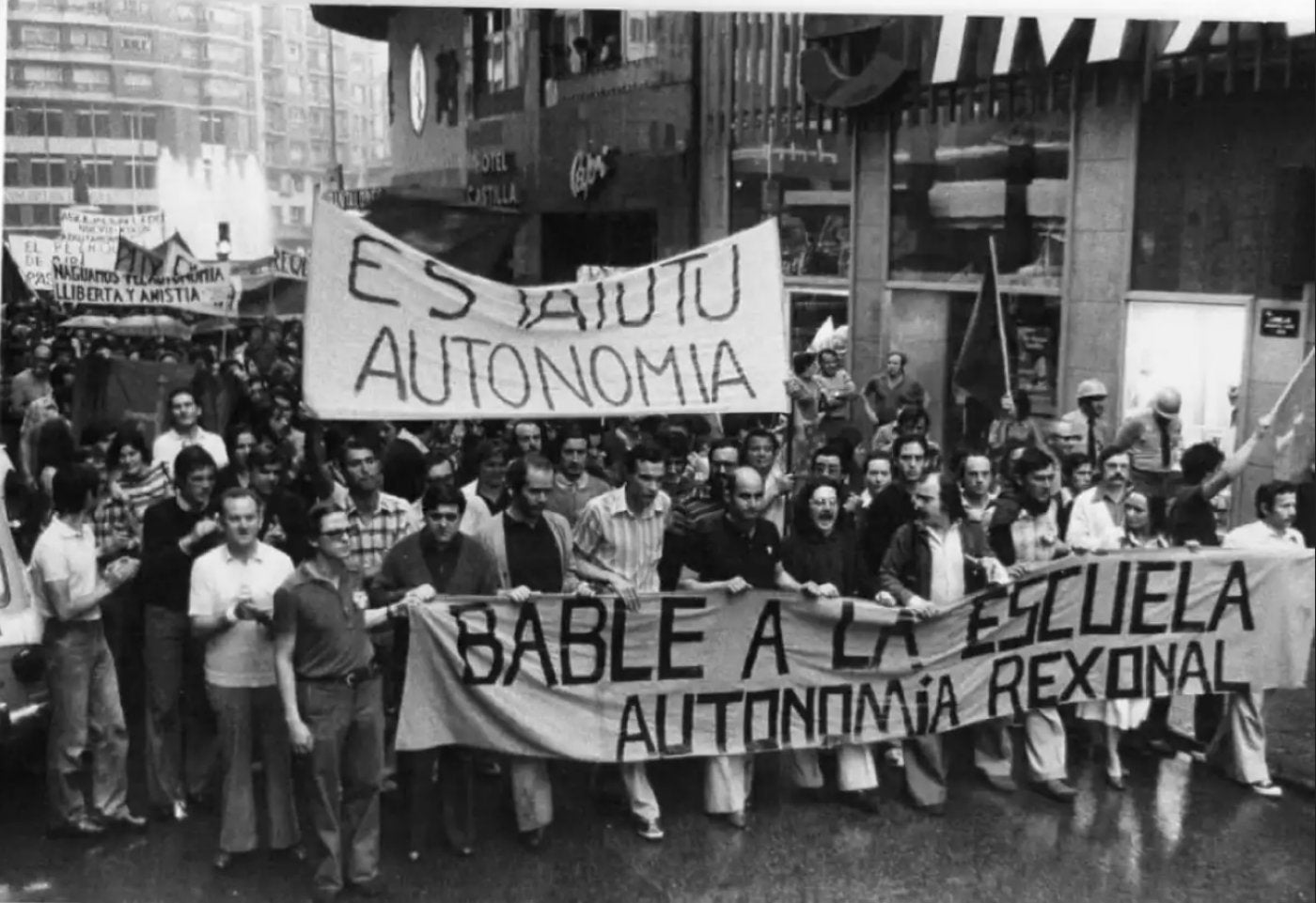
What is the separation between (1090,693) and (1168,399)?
2983 mm

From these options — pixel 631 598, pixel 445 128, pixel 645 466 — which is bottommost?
pixel 631 598

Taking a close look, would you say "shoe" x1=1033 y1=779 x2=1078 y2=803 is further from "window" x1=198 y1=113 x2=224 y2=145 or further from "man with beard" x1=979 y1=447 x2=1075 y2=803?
"window" x1=198 y1=113 x2=224 y2=145

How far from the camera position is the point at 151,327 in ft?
54.3

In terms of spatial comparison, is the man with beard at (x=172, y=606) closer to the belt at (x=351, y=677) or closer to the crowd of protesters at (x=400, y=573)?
the crowd of protesters at (x=400, y=573)

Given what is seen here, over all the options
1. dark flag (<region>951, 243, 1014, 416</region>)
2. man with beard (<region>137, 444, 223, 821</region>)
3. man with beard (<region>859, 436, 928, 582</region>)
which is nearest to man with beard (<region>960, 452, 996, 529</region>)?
man with beard (<region>859, 436, 928, 582</region>)

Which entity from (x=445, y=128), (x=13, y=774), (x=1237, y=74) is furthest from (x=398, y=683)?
(x=445, y=128)

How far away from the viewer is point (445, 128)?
2130 cm

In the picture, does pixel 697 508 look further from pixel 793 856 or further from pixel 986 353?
pixel 986 353

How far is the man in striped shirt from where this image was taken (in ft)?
22.1

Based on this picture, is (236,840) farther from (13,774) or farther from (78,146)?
(78,146)

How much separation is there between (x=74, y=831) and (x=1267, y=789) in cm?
586

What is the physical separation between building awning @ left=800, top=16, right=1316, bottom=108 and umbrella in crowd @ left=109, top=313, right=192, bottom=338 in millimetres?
8218

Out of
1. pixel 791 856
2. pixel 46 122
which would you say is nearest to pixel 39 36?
pixel 46 122

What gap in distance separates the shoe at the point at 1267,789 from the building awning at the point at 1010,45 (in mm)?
4684
